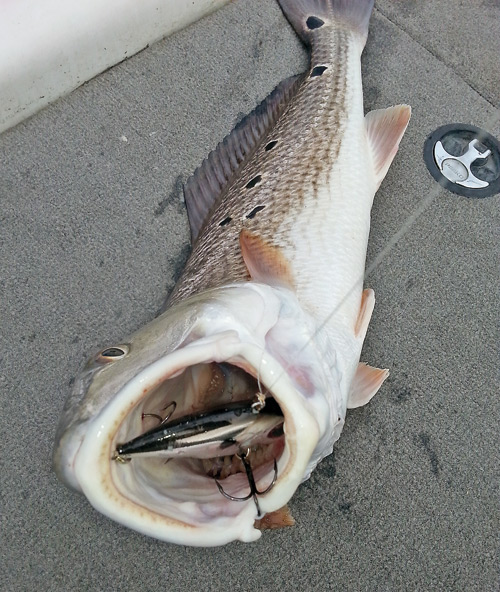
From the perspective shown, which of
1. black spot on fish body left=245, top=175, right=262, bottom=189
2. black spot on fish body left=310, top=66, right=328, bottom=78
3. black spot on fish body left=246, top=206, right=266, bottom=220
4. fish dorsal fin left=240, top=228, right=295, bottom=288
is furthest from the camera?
black spot on fish body left=310, top=66, right=328, bottom=78

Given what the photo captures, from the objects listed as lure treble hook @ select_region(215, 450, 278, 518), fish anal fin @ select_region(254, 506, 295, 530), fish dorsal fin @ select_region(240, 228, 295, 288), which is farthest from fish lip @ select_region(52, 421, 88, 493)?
fish dorsal fin @ select_region(240, 228, 295, 288)

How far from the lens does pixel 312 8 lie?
2480mm

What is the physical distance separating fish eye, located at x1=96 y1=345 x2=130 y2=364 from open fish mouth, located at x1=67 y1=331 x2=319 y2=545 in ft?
0.38

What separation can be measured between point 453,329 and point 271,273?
2.99 feet

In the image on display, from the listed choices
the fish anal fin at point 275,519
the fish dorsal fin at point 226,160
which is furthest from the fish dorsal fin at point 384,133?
the fish anal fin at point 275,519

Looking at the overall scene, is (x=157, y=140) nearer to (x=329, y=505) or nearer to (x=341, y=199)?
(x=341, y=199)

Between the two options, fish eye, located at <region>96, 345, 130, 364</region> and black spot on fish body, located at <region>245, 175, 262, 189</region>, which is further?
black spot on fish body, located at <region>245, 175, 262, 189</region>

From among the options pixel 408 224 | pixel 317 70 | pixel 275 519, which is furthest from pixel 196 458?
pixel 317 70

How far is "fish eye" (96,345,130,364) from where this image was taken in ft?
3.80

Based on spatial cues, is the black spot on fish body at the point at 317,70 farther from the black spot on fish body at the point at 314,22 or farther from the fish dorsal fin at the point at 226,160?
the black spot on fish body at the point at 314,22

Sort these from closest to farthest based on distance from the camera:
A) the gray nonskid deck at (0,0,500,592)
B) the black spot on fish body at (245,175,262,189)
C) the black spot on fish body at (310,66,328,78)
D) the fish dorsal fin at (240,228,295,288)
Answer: the fish dorsal fin at (240,228,295,288) < the gray nonskid deck at (0,0,500,592) < the black spot on fish body at (245,175,262,189) < the black spot on fish body at (310,66,328,78)

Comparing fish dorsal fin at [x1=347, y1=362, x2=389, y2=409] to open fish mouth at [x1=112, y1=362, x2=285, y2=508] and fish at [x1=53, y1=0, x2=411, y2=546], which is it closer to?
fish at [x1=53, y1=0, x2=411, y2=546]

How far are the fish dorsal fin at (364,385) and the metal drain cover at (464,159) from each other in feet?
3.18

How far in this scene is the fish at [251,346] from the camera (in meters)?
1.00
